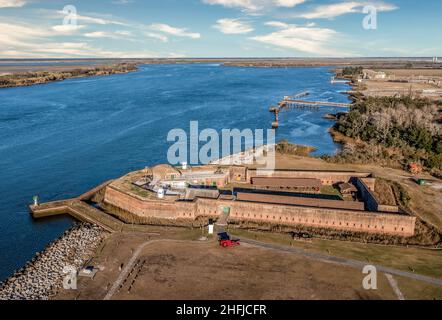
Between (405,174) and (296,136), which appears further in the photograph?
(296,136)

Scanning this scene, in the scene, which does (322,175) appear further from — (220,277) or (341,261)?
(220,277)

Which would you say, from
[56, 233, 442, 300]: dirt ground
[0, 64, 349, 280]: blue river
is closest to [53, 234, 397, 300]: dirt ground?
[56, 233, 442, 300]: dirt ground

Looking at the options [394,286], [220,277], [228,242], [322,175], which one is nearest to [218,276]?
[220,277]

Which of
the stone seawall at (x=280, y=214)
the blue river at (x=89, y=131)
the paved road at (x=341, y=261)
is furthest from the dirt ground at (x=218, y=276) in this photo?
the blue river at (x=89, y=131)

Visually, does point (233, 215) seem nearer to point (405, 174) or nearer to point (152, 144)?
point (405, 174)

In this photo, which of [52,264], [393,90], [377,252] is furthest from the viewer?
[393,90]

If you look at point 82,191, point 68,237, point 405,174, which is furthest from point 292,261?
point 82,191

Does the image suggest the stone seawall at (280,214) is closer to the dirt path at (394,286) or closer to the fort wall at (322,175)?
the dirt path at (394,286)
